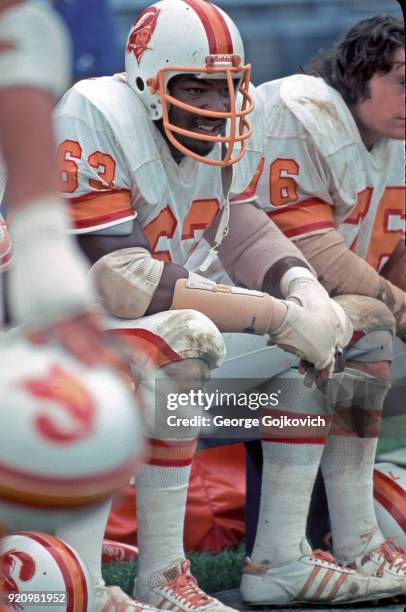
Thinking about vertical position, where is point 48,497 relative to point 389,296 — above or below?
above

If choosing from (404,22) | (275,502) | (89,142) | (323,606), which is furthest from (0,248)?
(404,22)

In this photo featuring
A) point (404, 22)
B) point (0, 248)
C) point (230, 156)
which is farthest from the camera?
→ point (404, 22)

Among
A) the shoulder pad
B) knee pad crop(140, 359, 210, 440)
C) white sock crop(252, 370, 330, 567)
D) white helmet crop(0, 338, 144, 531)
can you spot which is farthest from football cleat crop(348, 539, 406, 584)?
white helmet crop(0, 338, 144, 531)

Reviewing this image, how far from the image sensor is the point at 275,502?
3.12m

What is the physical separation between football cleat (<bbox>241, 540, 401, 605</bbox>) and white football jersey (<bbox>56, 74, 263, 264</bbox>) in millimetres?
636

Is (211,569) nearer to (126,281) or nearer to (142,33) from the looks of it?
(126,281)

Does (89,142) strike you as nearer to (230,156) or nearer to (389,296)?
(230,156)

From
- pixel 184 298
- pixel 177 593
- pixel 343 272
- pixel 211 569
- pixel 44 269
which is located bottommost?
pixel 211 569

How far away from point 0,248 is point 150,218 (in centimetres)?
37

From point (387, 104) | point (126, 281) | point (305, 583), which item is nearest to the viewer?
point (126, 281)

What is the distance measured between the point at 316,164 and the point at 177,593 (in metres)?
1.03

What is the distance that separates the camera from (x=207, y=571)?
131 inches

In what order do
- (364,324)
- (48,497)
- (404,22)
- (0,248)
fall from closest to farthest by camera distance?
(48,497)
(0,248)
(364,324)
(404,22)

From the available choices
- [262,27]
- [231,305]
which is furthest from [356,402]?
[262,27]
